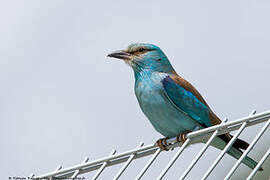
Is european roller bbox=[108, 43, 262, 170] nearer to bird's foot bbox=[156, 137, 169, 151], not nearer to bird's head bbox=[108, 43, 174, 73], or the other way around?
bird's head bbox=[108, 43, 174, 73]

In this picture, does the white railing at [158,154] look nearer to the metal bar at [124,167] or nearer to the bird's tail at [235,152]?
the metal bar at [124,167]

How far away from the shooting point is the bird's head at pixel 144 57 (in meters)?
7.77

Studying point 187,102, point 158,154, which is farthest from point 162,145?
point 187,102

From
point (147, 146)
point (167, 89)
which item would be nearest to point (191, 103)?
point (167, 89)

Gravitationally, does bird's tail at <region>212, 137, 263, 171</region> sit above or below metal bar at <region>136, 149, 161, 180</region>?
above

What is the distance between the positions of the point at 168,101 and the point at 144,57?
905 mm

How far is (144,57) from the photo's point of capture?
7.88 m

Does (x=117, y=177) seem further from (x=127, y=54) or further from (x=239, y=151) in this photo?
(x=127, y=54)

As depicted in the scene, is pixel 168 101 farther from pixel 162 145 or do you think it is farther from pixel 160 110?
pixel 162 145

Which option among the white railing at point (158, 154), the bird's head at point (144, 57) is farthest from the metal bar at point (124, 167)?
the bird's head at point (144, 57)

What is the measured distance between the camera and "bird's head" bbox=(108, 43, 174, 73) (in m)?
7.77

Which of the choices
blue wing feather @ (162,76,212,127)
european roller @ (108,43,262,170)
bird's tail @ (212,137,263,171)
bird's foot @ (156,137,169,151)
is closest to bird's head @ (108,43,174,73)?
european roller @ (108,43,262,170)

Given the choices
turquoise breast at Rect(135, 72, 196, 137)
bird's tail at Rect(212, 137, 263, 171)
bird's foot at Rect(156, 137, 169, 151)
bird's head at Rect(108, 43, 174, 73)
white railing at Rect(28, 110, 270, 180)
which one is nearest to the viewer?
white railing at Rect(28, 110, 270, 180)

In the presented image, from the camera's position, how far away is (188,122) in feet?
23.2
